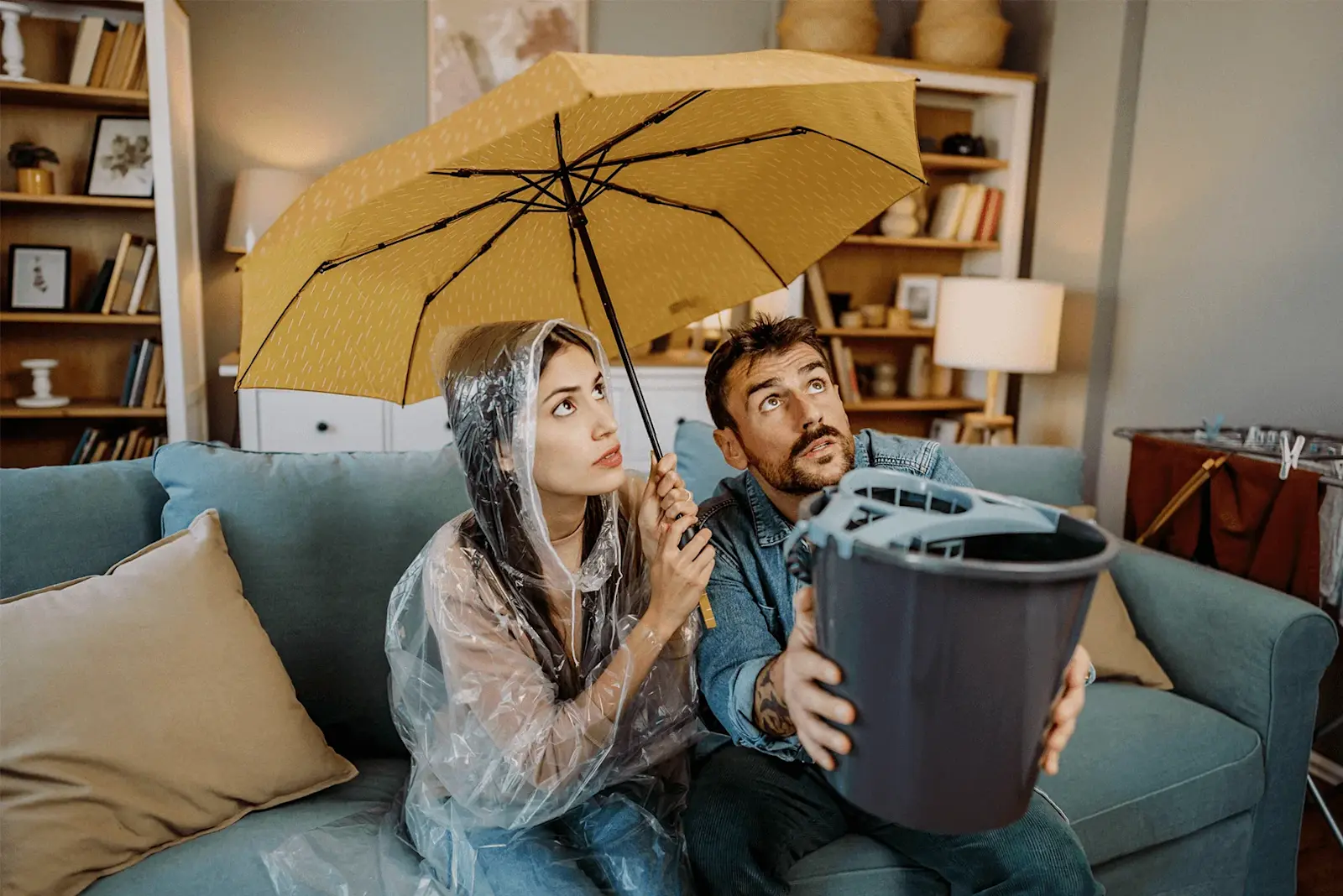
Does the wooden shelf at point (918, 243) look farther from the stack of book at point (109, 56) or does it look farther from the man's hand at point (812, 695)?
the man's hand at point (812, 695)

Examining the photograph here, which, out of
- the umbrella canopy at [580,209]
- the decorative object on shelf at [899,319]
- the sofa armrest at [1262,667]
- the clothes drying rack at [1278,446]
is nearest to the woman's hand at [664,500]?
the umbrella canopy at [580,209]

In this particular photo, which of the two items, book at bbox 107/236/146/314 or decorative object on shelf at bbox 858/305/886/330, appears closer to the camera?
book at bbox 107/236/146/314

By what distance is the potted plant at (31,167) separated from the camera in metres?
3.11

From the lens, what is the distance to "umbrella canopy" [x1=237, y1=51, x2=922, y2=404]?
2.90 feet

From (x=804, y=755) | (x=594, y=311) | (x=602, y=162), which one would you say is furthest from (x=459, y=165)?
(x=804, y=755)

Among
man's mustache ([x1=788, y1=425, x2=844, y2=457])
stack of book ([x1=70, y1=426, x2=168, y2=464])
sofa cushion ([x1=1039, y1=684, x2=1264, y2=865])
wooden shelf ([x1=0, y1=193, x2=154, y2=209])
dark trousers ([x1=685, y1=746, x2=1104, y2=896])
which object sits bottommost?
sofa cushion ([x1=1039, y1=684, x2=1264, y2=865])

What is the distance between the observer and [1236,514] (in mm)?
2166

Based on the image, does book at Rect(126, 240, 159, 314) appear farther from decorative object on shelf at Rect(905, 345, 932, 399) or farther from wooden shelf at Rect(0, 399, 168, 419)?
decorative object on shelf at Rect(905, 345, 932, 399)

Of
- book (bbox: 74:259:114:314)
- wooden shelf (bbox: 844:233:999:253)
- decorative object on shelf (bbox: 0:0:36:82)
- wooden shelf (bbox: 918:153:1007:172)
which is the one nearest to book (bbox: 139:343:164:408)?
book (bbox: 74:259:114:314)

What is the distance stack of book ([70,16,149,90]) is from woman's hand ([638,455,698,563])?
9.38ft

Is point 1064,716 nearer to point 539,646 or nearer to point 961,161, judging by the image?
point 539,646

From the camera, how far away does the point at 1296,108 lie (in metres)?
2.71

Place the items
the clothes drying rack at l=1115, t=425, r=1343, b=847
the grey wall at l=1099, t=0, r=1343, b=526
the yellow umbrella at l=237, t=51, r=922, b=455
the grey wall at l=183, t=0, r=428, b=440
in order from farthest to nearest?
1. the grey wall at l=183, t=0, r=428, b=440
2. the grey wall at l=1099, t=0, r=1343, b=526
3. the clothes drying rack at l=1115, t=425, r=1343, b=847
4. the yellow umbrella at l=237, t=51, r=922, b=455

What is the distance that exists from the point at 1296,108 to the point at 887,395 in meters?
1.78
